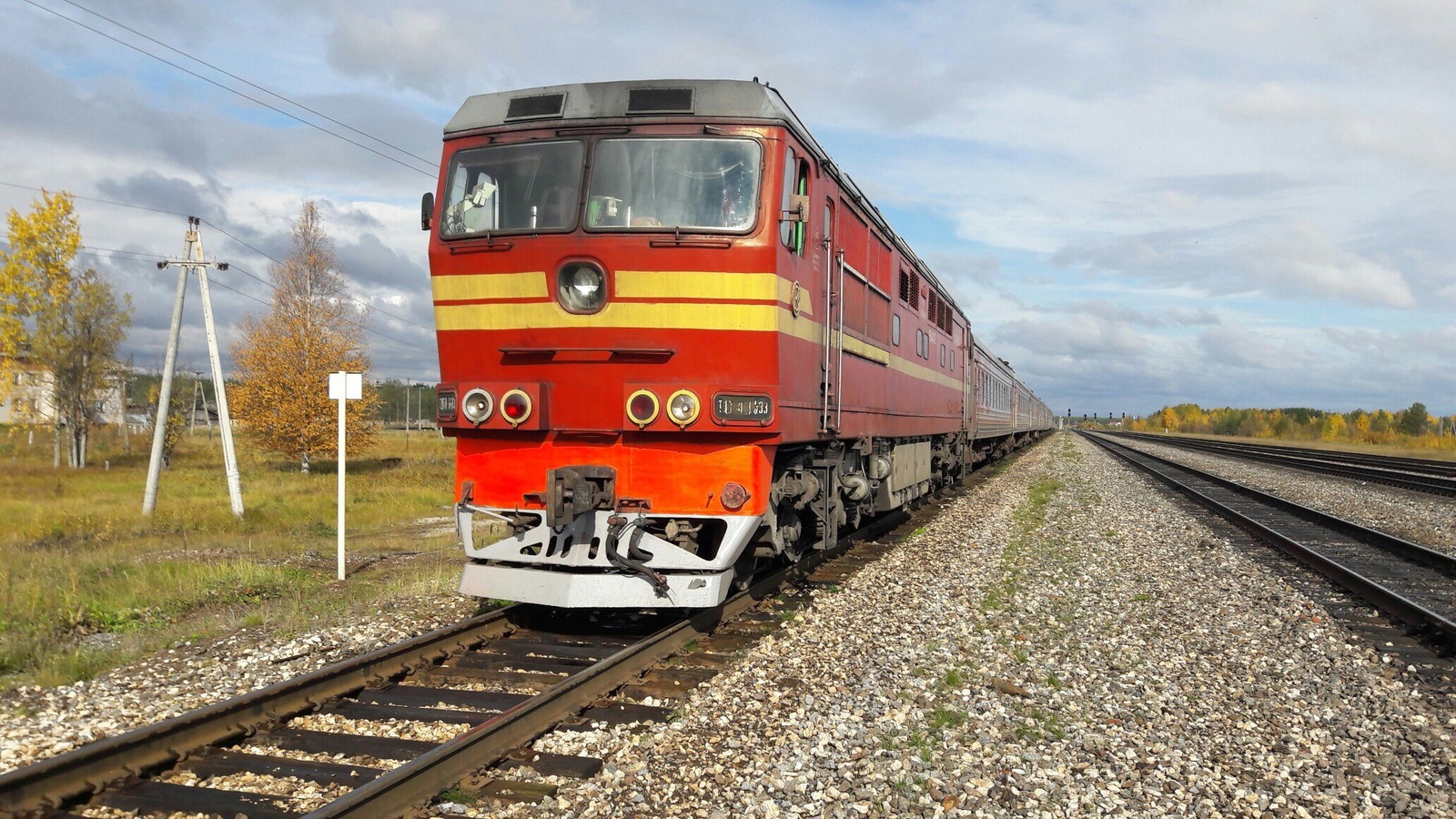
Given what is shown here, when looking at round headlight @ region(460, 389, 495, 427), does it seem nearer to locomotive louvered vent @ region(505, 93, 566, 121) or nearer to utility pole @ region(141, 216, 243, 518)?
locomotive louvered vent @ region(505, 93, 566, 121)

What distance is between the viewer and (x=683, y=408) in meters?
6.64

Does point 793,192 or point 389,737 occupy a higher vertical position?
point 793,192

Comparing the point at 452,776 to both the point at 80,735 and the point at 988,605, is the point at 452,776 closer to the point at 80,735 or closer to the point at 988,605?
the point at 80,735

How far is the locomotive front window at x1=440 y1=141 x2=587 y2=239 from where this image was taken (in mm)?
6828

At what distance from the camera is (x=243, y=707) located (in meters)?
4.72

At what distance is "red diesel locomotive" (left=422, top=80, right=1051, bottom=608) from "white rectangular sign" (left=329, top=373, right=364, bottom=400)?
133 inches

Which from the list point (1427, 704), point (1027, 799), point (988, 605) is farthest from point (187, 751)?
point (1427, 704)

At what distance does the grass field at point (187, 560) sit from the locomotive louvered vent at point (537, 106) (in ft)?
13.8

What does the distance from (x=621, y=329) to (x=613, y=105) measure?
1.65 meters

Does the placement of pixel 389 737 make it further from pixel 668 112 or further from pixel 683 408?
pixel 668 112

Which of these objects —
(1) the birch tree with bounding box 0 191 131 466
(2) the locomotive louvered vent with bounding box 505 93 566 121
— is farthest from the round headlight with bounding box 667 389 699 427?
(1) the birch tree with bounding box 0 191 131 466

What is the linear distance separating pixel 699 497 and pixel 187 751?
3420 mm

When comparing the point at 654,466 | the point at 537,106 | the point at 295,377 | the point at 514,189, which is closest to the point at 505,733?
the point at 654,466

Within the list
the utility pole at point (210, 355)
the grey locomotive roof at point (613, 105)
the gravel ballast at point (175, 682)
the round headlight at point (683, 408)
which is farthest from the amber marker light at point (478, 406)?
the utility pole at point (210, 355)
